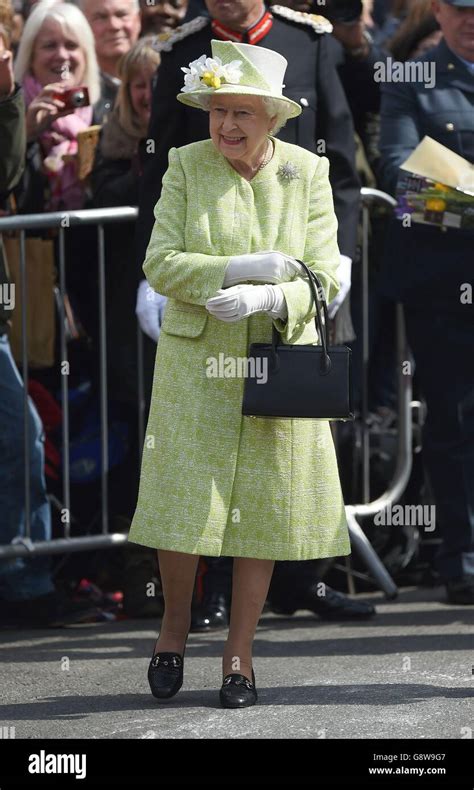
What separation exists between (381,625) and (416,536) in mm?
885

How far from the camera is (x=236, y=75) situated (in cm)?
487

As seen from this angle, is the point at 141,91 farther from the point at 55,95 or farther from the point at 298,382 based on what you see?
the point at 298,382

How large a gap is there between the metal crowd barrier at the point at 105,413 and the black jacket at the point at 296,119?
1.39 ft

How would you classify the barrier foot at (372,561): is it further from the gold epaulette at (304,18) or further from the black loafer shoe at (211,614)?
the gold epaulette at (304,18)

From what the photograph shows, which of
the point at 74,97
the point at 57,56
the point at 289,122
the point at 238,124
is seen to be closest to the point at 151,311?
the point at 289,122

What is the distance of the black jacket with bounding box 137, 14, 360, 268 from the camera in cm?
611

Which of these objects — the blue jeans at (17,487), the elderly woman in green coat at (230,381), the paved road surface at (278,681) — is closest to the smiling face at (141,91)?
the blue jeans at (17,487)

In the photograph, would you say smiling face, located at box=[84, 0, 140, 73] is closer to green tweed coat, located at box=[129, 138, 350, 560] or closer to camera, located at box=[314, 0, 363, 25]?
camera, located at box=[314, 0, 363, 25]

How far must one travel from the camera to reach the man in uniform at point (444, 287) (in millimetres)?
6512

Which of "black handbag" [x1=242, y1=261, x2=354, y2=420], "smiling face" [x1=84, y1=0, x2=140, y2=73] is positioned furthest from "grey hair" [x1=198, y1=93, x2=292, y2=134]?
"smiling face" [x1=84, y1=0, x2=140, y2=73]

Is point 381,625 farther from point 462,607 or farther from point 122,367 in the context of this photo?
point 122,367

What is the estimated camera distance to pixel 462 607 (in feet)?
22.0

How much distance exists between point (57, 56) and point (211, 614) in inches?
96.0
